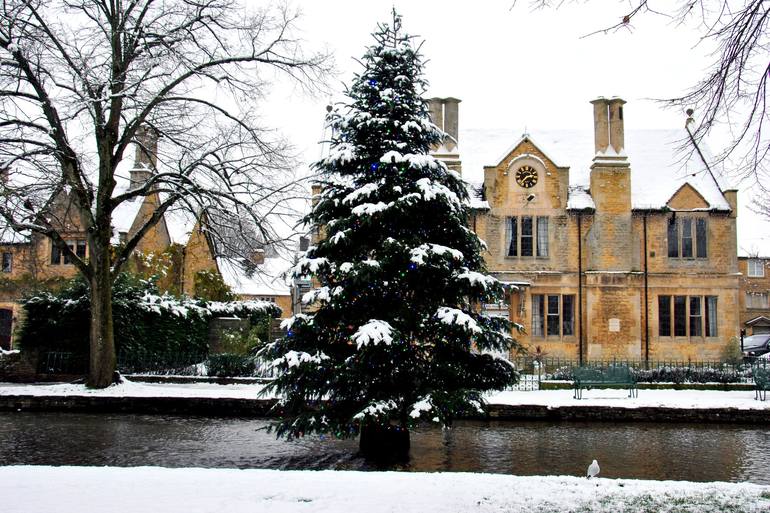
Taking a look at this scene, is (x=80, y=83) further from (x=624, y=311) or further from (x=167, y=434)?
(x=624, y=311)

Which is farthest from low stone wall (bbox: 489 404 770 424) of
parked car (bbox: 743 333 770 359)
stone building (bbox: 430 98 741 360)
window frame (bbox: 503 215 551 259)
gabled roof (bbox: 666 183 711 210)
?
parked car (bbox: 743 333 770 359)

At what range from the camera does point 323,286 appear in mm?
12258

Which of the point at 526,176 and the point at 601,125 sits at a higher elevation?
the point at 601,125

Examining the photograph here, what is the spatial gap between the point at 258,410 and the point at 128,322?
9243mm

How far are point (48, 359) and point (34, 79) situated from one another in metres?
9.67

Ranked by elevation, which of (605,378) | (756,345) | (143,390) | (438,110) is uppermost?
(438,110)

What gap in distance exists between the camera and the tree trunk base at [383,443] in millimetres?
12008

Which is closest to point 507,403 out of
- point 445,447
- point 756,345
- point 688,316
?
point 445,447

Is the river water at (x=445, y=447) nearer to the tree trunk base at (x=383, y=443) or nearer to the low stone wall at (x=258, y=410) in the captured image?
the tree trunk base at (x=383, y=443)

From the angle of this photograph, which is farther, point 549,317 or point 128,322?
point 549,317

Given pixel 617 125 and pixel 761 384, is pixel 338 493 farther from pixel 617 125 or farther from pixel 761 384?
pixel 617 125

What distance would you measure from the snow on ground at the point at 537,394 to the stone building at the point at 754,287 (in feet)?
138

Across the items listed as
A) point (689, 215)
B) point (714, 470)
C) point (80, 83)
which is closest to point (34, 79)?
point (80, 83)

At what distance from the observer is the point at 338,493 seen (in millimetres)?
7953
